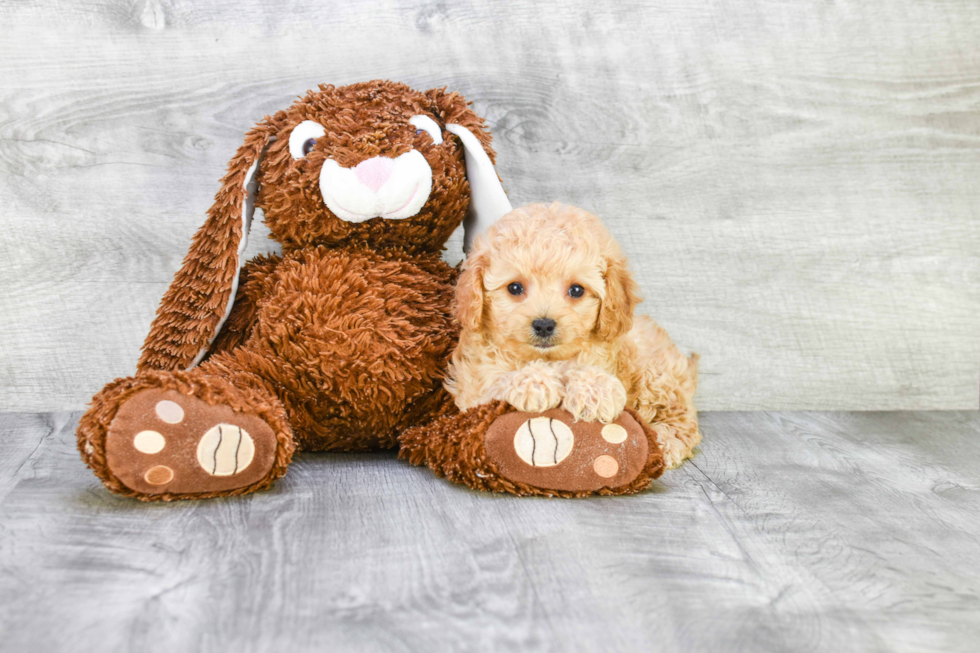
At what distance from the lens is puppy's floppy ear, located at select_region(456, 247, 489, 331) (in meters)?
1.10

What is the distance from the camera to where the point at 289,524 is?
97cm

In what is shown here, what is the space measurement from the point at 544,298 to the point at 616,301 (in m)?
0.10

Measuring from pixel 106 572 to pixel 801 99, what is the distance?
150 cm

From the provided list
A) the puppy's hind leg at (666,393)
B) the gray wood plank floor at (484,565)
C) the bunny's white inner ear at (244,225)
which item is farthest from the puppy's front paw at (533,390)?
the bunny's white inner ear at (244,225)

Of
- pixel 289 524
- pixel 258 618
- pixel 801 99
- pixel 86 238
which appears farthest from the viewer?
pixel 801 99

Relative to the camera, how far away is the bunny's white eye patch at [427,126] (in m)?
1.24

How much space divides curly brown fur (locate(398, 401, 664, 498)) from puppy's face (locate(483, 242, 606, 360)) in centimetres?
10

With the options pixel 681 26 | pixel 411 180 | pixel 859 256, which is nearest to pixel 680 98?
pixel 681 26

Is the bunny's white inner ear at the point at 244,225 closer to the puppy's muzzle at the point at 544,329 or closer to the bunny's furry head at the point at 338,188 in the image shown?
the bunny's furry head at the point at 338,188

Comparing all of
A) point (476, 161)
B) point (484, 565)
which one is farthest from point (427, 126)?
point (484, 565)

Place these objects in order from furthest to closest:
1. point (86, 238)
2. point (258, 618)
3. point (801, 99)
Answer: point (801, 99) → point (86, 238) → point (258, 618)

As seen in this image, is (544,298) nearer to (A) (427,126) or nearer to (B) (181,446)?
(A) (427,126)

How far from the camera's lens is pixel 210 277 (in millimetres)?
1234

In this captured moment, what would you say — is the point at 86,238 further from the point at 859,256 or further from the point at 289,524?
the point at 859,256
